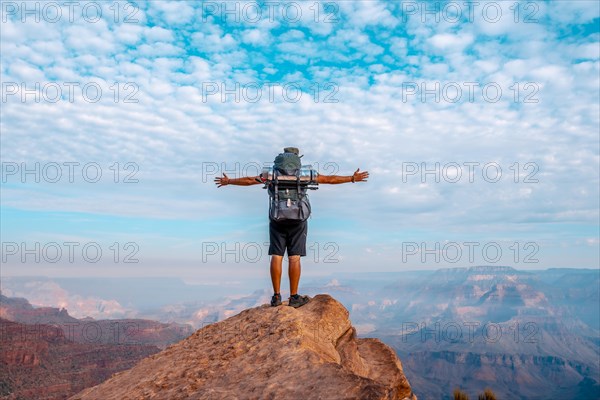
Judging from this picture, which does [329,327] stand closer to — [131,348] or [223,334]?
[223,334]

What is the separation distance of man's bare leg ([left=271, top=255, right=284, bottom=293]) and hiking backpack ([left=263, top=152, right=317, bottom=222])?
923 mm

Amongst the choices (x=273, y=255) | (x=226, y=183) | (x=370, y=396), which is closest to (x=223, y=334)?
(x=273, y=255)

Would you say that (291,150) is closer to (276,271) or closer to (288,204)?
(288,204)

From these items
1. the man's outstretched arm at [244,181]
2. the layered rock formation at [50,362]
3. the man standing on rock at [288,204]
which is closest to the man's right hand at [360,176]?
the man standing on rock at [288,204]

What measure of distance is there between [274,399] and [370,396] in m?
1.25

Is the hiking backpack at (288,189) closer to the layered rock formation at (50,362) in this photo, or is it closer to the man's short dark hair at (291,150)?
the man's short dark hair at (291,150)

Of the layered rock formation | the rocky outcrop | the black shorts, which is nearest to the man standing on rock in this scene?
the black shorts

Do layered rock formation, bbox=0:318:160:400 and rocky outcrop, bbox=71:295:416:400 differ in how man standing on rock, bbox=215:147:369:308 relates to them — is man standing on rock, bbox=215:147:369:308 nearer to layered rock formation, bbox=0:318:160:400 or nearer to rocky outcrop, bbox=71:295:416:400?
rocky outcrop, bbox=71:295:416:400

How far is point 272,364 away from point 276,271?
319cm

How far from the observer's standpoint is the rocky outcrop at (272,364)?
20.8ft

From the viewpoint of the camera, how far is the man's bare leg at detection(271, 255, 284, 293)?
1038cm

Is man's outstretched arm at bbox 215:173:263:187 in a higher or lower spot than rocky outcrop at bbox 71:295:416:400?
higher

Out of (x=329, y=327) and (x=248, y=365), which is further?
(x=329, y=327)

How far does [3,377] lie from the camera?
108m
